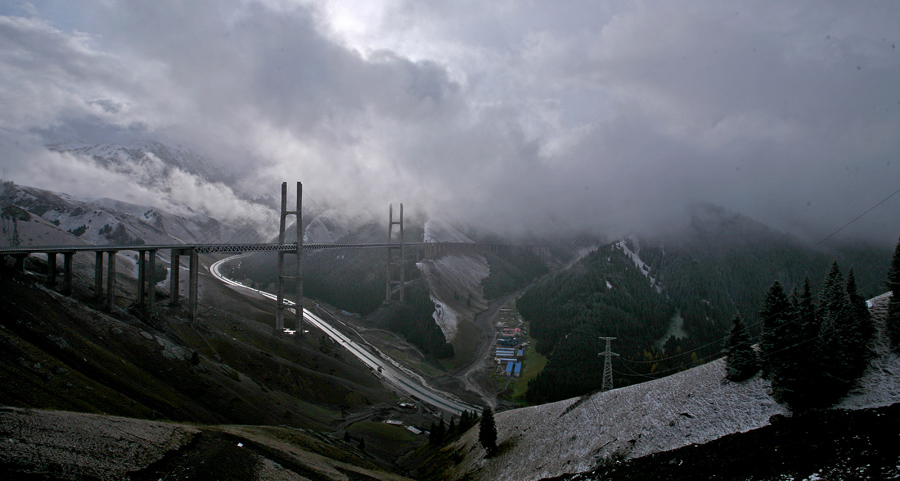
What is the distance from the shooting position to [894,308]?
26828mm

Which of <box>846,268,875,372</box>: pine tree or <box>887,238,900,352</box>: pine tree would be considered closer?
<box>846,268,875,372</box>: pine tree

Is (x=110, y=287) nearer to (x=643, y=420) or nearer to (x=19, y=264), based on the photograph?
(x=19, y=264)

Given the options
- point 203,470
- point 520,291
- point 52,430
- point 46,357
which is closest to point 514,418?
point 203,470

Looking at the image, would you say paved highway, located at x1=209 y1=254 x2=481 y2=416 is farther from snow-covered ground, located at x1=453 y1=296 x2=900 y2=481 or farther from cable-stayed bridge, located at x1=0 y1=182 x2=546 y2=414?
snow-covered ground, located at x1=453 y1=296 x2=900 y2=481

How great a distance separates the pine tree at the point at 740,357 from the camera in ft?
101

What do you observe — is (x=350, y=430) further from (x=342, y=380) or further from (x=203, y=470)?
(x=203, y=470)

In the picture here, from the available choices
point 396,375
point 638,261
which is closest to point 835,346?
point 396,375

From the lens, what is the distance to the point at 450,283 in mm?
139750

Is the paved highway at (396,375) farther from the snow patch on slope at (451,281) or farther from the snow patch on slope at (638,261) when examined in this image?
the snow patch on slope at (638,261)

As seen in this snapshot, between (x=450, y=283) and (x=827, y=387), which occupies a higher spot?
(x=827, y=387)

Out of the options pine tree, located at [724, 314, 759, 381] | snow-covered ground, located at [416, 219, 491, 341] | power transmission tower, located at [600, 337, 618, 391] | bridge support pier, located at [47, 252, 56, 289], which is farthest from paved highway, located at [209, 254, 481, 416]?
bridge support pier, located at [47, 252, 56, 289]

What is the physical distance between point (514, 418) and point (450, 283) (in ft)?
316

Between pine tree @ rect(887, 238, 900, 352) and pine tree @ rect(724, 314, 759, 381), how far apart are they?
7465 millimetres

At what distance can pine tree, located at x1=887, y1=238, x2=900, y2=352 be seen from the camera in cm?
2659
